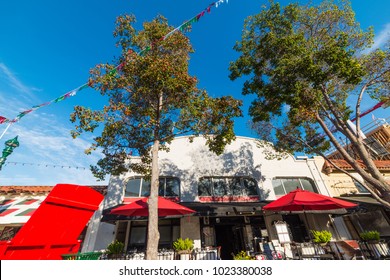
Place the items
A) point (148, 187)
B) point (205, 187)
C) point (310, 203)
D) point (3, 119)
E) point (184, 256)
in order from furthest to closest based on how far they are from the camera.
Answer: point (205, 187)
point (148, 187)
point (3, 119)
point (310, 203)
point (184, 256)

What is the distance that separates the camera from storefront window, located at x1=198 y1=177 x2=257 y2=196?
39.3 ft

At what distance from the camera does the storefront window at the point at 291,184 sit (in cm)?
1248

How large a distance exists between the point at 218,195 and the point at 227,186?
949 mm

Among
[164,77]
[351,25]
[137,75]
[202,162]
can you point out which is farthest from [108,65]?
[351,25]

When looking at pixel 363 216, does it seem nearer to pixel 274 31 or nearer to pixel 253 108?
pixel 253 108

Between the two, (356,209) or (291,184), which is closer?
(356,209)

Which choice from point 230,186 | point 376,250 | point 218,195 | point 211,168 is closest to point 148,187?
point 211,168

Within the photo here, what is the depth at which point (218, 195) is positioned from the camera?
38.9ft

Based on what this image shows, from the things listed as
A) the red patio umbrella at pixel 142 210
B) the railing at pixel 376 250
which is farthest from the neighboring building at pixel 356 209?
the red patio umbrella at pixel 142 210

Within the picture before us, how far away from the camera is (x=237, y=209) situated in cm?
928

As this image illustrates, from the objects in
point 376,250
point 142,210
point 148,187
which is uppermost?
point 148,187

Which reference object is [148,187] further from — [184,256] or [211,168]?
[184,256]

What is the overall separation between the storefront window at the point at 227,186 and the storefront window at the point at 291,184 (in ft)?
5.06

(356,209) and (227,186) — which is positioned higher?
(227,186)
